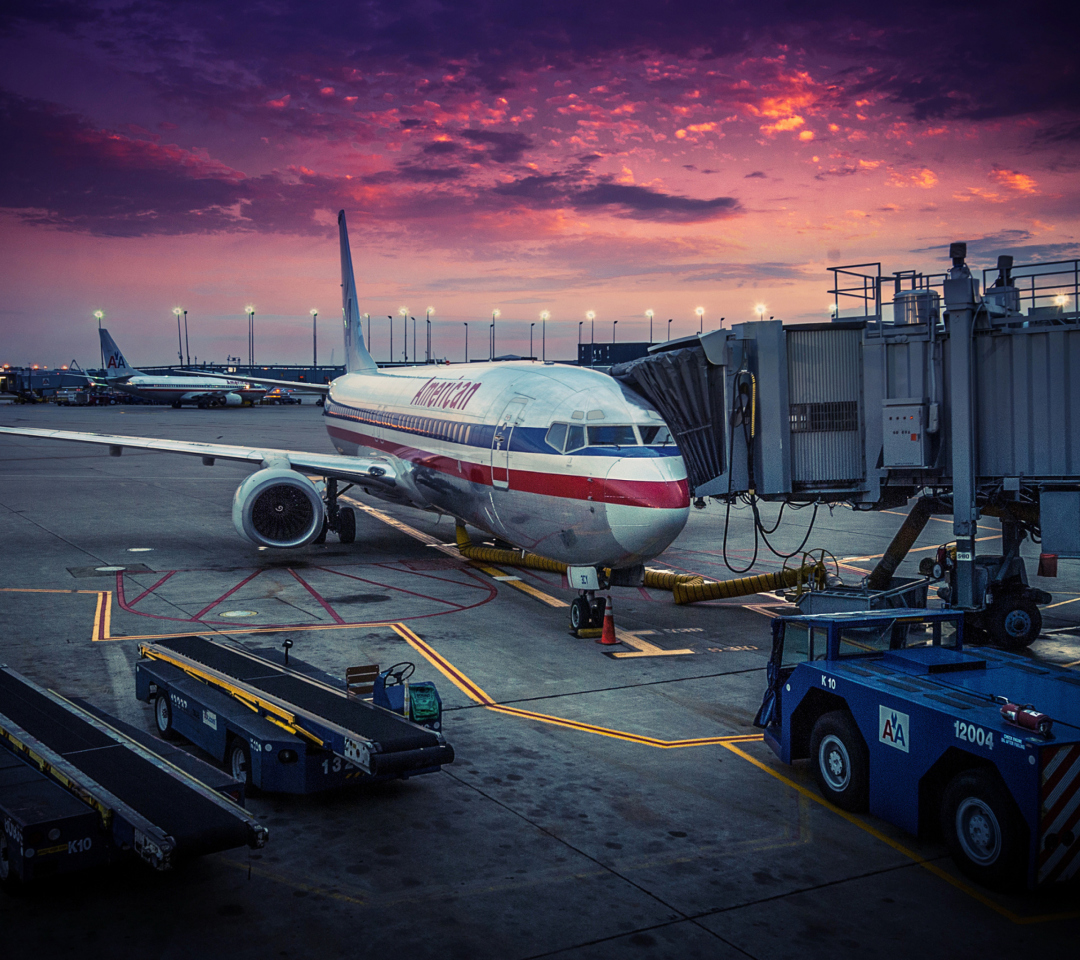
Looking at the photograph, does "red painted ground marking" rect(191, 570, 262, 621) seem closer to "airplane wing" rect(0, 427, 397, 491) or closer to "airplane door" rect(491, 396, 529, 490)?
"airplane wing" rect(0, 427, 397, 491)

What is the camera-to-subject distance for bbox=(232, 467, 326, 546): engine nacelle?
26.3 metres

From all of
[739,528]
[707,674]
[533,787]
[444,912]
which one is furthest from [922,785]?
[739,528]

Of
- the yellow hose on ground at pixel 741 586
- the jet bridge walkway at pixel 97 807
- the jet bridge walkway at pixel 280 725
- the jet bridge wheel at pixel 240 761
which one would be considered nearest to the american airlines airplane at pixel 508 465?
the yellow hose on ground at pixel 741 586

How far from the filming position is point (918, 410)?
19.5 meters

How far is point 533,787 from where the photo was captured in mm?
12312

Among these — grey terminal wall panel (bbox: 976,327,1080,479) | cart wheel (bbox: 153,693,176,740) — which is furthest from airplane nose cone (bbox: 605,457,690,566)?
cart wheel (bbox: 153,693,176,740)

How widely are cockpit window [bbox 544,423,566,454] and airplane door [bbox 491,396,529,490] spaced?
4.45ft

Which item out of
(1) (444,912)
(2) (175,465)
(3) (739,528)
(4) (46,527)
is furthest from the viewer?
(2) (175,465)

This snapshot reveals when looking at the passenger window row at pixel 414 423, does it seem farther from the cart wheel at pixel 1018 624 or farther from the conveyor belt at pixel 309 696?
the cart wheel at pixel 1018 624

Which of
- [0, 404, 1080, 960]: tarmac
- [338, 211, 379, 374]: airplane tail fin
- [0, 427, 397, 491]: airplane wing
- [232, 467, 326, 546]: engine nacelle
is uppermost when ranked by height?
[338, 211, 379, 374]: airplane tail fin

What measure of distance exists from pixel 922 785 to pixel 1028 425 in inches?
410

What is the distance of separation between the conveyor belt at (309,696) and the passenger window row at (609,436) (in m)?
7.41

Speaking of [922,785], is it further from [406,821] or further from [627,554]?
[627,554]

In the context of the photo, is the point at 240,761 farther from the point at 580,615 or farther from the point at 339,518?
the point at 339,518
